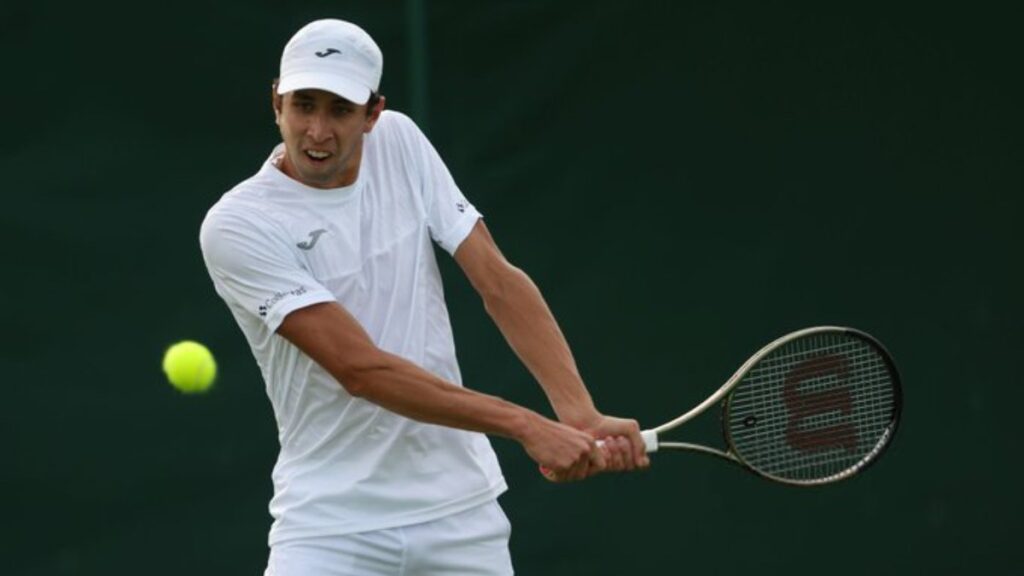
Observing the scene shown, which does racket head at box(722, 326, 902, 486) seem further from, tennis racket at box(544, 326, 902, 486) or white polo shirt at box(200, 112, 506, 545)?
white polo shirt at box(200, 112, 506, 545)

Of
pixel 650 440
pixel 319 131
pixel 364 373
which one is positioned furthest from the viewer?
pixel 650 440

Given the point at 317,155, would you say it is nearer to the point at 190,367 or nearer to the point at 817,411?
the point at 817,411

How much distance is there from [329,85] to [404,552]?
0.98 meters

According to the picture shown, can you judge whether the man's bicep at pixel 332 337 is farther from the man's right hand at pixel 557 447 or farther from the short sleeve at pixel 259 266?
the man's right hand at pixel 557 447

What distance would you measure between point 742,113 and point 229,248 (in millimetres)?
2705

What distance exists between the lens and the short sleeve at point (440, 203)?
170 inches

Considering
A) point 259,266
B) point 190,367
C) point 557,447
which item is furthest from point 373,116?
point 190,367

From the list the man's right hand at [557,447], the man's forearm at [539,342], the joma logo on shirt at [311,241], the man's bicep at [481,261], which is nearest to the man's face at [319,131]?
the joma logo on shirt at [311,241]

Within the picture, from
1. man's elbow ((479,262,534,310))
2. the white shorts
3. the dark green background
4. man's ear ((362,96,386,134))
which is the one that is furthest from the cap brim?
the dark green background

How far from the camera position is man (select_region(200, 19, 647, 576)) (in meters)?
4.04

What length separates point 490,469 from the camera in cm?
436

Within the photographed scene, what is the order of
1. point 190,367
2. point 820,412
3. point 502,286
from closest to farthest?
point 502,286 < point 820,412 < point 190,367

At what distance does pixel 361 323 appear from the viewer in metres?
4.20

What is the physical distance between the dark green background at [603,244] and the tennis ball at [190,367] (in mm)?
46
